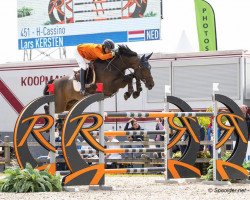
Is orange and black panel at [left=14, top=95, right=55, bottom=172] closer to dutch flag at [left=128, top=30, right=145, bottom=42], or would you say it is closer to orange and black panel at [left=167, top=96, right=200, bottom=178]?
orange and black panel at [left=167, top=96, right=200, bottom=178]

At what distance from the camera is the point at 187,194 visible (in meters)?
12.0

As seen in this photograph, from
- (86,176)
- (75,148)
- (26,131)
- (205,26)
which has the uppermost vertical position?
(205,26)

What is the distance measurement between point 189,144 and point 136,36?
2419 cm

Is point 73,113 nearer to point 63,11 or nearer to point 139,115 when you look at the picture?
point 139,115

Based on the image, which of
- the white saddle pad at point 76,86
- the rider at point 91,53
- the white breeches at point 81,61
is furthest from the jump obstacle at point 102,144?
the white saddle pad at point 76,86

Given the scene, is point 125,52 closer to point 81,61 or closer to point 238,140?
point 81,61

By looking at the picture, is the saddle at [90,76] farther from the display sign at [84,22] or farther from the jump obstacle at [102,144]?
the display sign at [84,22]

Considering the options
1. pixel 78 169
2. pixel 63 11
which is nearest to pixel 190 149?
pixel 78 169

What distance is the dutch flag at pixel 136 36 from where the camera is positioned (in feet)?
127

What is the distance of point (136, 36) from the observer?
39125 mm

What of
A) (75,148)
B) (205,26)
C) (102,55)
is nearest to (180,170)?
(75,148)

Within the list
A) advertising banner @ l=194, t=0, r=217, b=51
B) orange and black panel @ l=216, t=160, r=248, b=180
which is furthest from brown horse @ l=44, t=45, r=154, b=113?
advertising banner @ l=194, t=0, r=217, b=51

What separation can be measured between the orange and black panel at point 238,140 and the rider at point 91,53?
3.46 meters

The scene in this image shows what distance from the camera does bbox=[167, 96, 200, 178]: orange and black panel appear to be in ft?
48.9
